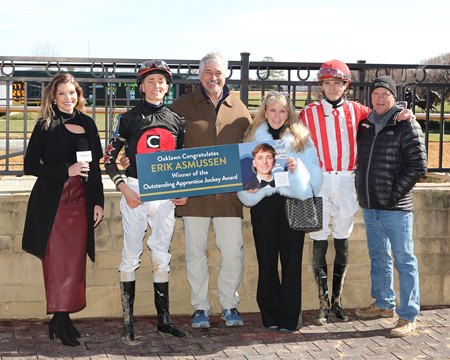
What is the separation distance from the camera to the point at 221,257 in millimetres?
6855

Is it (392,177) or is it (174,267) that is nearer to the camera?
(392,177)

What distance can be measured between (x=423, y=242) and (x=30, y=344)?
3.71 m

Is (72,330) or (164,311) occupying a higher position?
(164,311)

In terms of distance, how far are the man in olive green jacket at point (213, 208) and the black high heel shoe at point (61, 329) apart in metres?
1.07

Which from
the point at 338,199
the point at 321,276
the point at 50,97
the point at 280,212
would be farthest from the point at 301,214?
the point at 50,97

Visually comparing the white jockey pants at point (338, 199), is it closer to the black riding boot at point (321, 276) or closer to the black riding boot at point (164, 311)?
the black riding boot at point (321, 276)

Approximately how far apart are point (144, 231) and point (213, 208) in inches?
24.1

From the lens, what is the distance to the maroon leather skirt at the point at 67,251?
6.25 meters

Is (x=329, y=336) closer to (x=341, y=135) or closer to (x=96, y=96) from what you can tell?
(x=341, y=135)

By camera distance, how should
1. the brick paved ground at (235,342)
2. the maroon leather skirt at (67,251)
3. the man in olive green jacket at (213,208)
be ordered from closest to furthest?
the brick paved ground at (235,342)
the maroon leather skirt at (67,251)
the man in olive green jacket at (213,208)

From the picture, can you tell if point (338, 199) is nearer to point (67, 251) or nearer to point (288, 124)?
point (288, 124)

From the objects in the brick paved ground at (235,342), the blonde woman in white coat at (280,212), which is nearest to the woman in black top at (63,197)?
the brick paved ground at (235,342)

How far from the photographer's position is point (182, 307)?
289 inches

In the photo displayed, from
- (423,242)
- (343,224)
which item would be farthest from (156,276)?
(423,242)
